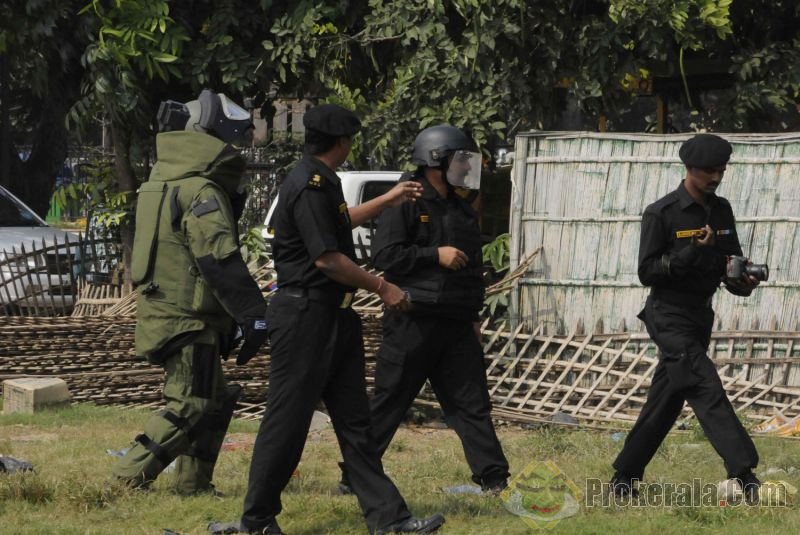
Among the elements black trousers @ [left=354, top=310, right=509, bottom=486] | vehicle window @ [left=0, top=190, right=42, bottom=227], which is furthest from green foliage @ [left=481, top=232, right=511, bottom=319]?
vehicle window @ [left=0, top=190, right=42, bottom=227]

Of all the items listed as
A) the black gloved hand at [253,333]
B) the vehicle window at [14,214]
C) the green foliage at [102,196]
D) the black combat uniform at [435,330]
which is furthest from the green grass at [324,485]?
the vehicle window at [14,214]

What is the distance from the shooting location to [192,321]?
218 inches

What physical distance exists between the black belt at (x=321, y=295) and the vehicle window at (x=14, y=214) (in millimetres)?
9342

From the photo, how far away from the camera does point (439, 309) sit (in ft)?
19.4

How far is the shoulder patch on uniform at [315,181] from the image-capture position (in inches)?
191

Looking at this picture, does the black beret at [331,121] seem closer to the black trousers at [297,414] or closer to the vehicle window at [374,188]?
the black trousers at [297,414]

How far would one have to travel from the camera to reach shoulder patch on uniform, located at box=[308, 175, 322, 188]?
4852 millimetres

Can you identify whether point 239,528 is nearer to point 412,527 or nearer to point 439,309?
point 412,527

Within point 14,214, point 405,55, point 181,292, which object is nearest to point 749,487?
point 181,292

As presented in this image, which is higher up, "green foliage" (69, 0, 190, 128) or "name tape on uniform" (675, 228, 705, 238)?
"green foliage" (69, 0, 190, 128)

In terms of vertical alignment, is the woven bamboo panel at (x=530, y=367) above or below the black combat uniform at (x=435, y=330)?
below

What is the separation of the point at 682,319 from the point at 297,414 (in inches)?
80.3

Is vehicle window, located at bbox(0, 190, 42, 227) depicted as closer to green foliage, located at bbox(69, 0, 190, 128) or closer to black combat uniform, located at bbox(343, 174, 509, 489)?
green foliage, located at bbox(69, 0, 190, 128)

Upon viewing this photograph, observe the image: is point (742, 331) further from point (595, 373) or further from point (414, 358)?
point (414, 358)
